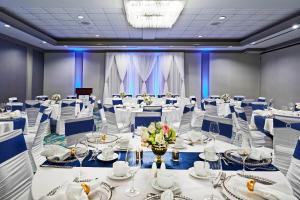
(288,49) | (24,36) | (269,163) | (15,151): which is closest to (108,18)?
(24,36)

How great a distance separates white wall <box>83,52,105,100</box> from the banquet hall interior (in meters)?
0.05

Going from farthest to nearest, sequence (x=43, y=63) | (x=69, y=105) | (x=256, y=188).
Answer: (x=43, y=63) < (x=69, y=105) < (x=256, y=188)

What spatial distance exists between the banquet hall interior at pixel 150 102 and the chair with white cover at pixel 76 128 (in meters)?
0.01

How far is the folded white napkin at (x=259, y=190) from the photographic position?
124 cm

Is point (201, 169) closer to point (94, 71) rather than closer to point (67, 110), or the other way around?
point (67, 110)

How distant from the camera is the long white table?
1.36 metres

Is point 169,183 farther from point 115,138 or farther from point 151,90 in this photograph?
point 151,90

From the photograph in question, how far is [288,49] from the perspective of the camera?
941 centimetres

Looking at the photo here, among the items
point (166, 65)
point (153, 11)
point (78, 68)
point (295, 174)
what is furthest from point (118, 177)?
point (78, 68)

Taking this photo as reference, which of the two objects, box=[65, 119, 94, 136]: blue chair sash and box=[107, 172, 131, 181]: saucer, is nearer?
box=[107, 172, 131, 181]: saucer

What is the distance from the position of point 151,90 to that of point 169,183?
11017 millimetres

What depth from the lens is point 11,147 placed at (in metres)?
1.76

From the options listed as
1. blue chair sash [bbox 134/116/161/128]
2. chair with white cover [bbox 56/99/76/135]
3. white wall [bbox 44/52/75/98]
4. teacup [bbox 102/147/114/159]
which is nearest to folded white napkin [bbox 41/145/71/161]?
teacup [bbox 102/147/114/159]

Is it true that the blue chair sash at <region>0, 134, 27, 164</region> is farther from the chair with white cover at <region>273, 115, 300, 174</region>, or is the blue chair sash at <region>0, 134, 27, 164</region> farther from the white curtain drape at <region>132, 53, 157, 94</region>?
Answer: the white curtain drape at <region>132, 53, 157, 94</region>
